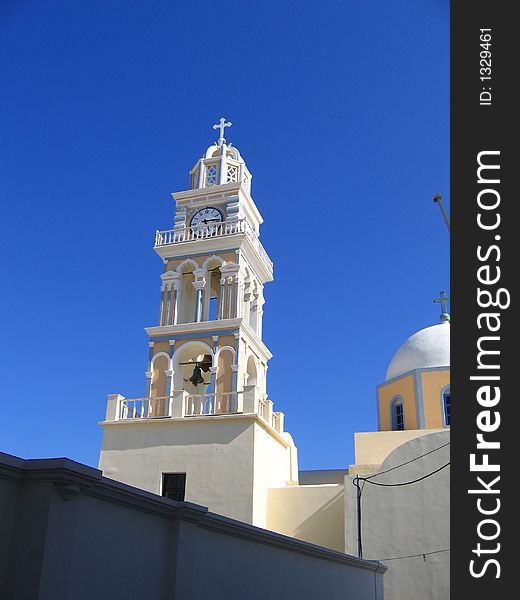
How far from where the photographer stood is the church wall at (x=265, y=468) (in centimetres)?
1669

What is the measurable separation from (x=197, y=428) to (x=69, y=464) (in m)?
12.0

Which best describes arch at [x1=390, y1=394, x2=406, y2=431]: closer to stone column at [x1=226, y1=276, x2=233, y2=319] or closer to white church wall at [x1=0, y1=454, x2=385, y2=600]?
stone column at [x1=226, y1=276, x2=233, y2=319]

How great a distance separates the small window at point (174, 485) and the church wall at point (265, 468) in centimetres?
187

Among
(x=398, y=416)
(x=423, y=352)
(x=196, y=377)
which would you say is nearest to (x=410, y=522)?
(x=398, y=416)

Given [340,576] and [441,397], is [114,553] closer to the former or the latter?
[340,576]

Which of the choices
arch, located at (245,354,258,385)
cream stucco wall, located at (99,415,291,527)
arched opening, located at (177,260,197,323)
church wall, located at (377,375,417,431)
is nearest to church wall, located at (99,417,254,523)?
cream stucco wall, located at (99,415,291,527)

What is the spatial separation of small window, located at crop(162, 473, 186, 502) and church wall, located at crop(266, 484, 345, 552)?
7.23 feet

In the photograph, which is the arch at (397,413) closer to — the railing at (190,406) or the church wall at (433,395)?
the church wall at (433,395)

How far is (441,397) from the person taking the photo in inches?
805

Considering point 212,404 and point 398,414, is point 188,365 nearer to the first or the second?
point 212,404

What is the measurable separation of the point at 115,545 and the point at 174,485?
36.6 feet

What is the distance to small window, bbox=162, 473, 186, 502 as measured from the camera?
17.1 meters

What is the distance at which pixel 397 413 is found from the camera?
69.8 feet

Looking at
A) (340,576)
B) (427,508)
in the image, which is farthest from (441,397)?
(340,576)
